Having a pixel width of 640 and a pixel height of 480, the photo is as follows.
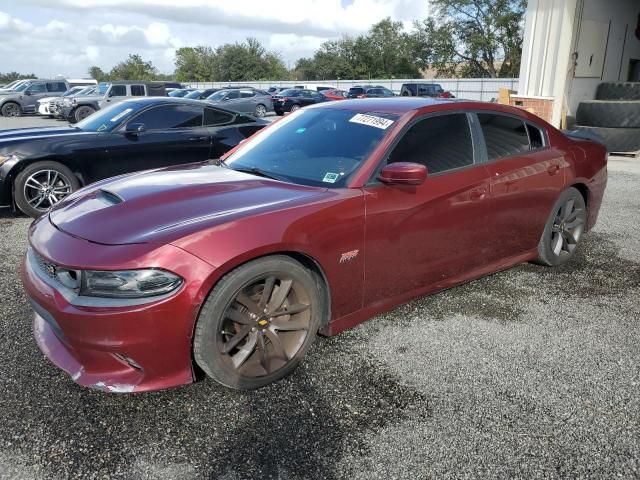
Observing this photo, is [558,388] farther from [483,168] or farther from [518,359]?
[483,168]

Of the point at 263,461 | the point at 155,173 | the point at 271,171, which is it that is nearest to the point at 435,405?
the point at 263,461

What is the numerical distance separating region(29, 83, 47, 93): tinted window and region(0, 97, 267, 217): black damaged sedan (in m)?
24.1

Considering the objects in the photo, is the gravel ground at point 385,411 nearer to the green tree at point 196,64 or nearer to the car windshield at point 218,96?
the car windshield at point 218,96

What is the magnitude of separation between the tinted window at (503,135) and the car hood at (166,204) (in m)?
1.50

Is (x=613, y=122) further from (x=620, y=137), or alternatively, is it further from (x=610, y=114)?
(x=620, y=137)

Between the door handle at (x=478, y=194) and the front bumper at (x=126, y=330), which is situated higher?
the door handle at (x=478, y=194)

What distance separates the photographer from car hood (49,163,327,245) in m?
2.48

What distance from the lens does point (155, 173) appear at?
3463 mm

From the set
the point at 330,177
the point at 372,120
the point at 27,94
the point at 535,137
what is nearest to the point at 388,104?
the point at 372,120

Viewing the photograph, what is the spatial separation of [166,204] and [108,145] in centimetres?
415

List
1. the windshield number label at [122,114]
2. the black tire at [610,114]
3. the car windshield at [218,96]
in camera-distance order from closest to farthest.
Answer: the windshield number label at [122,114], the black tire at [610,114], the car windshield at [218,96]

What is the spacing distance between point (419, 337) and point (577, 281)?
1.80m

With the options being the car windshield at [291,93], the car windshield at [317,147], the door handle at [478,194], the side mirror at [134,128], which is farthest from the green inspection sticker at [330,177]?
the car windshield at [291,93]

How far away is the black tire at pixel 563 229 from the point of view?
4293 mm
